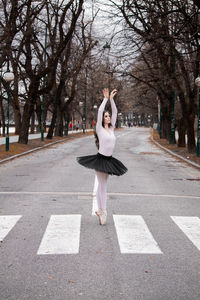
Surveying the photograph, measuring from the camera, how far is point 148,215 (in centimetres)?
870

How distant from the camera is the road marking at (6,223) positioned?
7.16 m

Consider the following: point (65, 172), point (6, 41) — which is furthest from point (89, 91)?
point (65, 172)

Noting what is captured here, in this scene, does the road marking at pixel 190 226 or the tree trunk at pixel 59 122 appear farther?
the tree trunk at pixel 59 122

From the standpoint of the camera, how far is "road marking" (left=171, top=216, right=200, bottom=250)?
6926 millimetres

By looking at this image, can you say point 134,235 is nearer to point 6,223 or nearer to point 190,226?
point 190,226

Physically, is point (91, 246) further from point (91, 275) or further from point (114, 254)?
point (91, 275)

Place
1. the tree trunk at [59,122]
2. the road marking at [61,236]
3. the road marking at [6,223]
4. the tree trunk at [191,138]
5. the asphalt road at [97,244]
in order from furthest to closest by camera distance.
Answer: the tree trunk at [59,122] → the tree trunk at [191,138] → the road marking at [6,223] → the road marking at [61,236] → the asphalt road at [97,244]

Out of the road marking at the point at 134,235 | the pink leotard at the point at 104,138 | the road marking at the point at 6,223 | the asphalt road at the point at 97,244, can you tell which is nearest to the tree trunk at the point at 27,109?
the asphalt road at the point at 97,244

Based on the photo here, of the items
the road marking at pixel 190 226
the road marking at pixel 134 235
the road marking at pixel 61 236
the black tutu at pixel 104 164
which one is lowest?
the road marking at pixel 190 226

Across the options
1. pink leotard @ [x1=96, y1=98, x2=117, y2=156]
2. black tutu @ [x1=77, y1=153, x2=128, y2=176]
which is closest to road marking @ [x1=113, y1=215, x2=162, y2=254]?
black tutu @ [x1=77, y1=153, x2=128, y2=176]

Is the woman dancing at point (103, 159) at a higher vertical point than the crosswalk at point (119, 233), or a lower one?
higher

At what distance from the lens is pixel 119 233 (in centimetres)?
711

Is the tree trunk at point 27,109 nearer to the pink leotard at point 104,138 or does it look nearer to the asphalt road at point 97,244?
the asphalt road at point 97,244

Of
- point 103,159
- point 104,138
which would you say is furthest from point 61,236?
point 104,138
